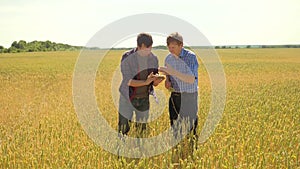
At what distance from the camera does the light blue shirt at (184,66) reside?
13.8ft

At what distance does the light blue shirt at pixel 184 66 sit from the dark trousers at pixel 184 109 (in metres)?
0.10

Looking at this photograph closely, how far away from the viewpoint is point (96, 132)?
4918mm

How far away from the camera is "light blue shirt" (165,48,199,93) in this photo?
4207 mm

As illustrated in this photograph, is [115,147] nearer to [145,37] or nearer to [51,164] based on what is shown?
[51,164]

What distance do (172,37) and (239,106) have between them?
427 cm

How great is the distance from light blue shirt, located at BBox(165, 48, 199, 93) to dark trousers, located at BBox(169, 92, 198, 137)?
97 millimetres

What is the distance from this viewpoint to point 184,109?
446 centimetres

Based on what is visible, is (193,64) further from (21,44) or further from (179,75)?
(21,44)

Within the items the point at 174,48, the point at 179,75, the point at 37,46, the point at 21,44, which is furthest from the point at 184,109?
the point at 37,46

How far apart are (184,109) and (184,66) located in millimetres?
592

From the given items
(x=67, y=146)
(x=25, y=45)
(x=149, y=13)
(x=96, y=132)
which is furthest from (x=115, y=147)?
(x=25, y=45)

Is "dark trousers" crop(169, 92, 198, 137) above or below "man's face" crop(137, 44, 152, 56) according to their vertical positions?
below

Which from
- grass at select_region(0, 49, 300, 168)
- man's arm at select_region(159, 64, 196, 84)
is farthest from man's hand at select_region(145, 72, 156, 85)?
grass at select_region(0, 49, 300, 168)

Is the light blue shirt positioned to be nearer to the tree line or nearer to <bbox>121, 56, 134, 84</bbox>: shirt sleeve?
<bbox>121, 56, 134, 84</bbox>: shirt sleeve
